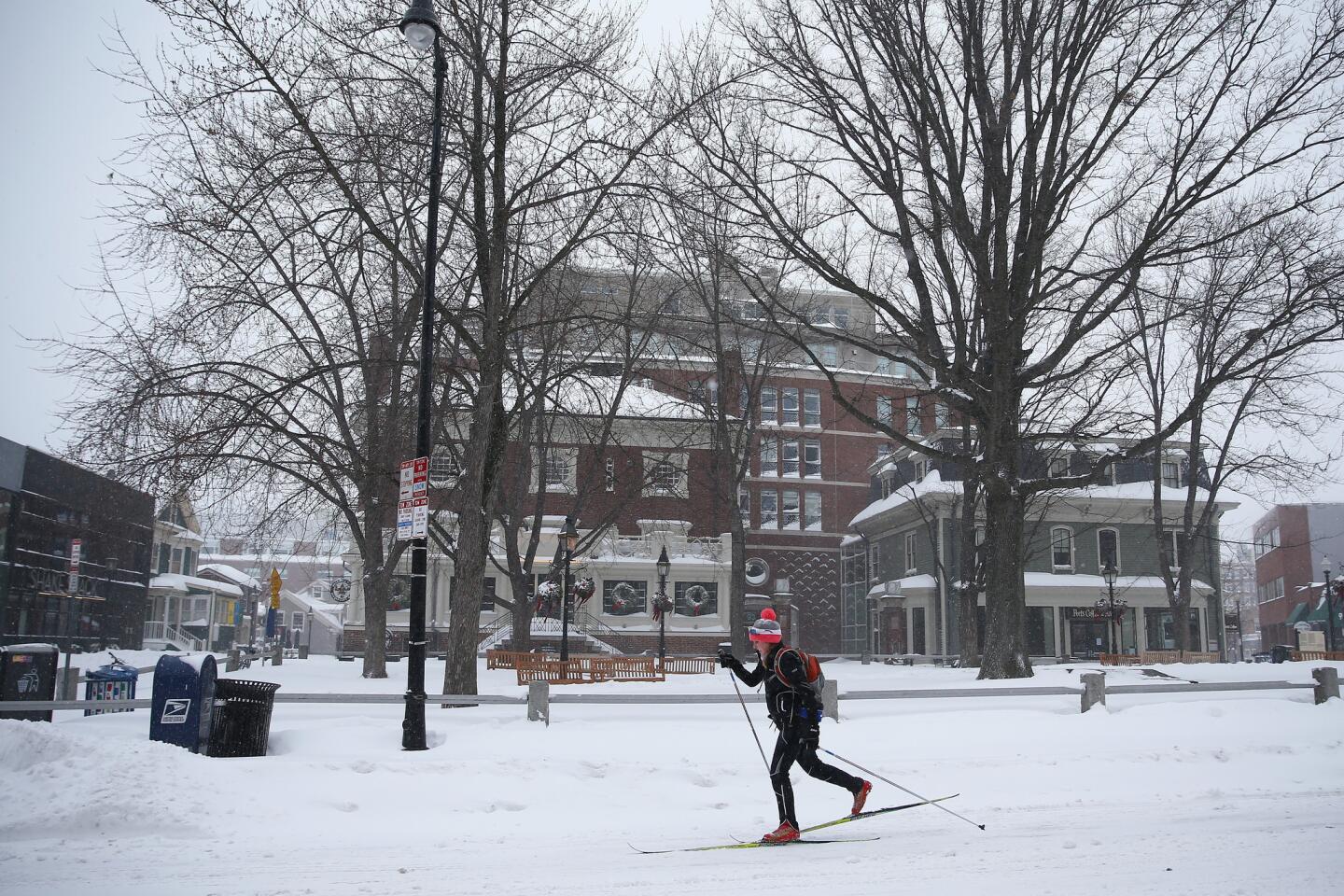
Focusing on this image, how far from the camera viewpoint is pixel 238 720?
10.3m

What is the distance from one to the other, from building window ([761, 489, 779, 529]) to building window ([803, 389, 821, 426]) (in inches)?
193

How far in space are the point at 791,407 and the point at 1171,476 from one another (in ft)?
67.6

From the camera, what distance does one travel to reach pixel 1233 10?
55.2ft

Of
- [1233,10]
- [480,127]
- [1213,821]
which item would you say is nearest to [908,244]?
[1233,10]

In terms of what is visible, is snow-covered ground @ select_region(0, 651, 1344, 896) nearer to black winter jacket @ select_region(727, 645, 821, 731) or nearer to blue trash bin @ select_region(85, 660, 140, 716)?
black winter jacket @ select_region(727, 645, 821, 731)

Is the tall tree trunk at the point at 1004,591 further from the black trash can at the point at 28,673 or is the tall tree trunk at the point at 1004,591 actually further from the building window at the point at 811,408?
the building window at the point at 811,408

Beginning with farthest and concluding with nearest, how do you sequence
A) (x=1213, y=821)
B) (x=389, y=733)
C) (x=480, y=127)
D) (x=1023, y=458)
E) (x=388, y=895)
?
(x=1023, y=458)
(x=480, y=127)
(x=389, y=733)
(x=1213, y=821)
(x=388, y=895)

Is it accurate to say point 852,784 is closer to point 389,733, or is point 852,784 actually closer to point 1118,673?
point 389,733

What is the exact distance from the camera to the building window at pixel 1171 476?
46.5 metres

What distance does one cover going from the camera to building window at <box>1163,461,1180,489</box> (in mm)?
46547

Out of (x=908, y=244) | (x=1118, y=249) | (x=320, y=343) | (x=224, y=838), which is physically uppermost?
(x=1118, y=249)

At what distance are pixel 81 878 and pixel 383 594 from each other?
782 inches

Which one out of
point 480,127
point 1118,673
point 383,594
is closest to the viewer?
point 480,127

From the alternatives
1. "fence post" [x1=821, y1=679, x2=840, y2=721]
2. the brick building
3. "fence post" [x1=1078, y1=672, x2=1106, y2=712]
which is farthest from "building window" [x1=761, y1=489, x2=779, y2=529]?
"fence post" [x1=821, y1=679, x2=840, y2=721]
